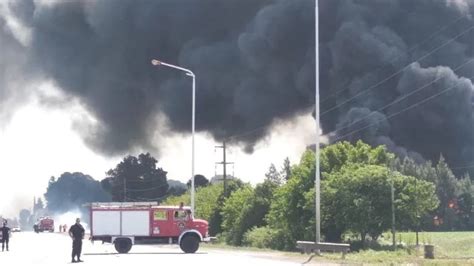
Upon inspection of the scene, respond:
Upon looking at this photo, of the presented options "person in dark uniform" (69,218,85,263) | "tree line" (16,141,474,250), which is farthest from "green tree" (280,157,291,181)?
"person in dark uniform" (69,218,85,263)

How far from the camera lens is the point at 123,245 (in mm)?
37812

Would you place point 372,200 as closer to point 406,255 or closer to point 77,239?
point 406,255

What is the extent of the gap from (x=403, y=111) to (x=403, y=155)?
19.1 ft

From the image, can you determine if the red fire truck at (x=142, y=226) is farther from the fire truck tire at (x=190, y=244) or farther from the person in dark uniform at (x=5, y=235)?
the person in dark uniform at (x=5, y=235)

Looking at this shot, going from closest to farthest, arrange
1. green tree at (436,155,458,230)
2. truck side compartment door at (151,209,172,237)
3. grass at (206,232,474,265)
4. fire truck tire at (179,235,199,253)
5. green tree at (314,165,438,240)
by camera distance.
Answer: grass at (206,232,474,265)
fire truck tire at (179,235,199,253)
truck side compartment door at (151,209,172,237)
green tree at (314,165,438,240)
green tree at (436,155,458,230)

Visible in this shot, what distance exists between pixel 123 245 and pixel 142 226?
1.27 m

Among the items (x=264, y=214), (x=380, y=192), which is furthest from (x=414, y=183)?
(x=264, y=214)

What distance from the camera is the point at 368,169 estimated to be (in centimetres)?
4509

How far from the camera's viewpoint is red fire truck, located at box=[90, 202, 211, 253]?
37781mm

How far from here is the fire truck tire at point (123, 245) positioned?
37.7 m

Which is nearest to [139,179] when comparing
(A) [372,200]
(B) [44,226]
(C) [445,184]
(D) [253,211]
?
(B) [44,226]

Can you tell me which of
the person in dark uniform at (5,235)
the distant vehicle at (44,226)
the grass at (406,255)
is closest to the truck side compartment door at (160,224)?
the grass at (406,255)

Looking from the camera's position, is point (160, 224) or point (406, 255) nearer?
point (406, 255)

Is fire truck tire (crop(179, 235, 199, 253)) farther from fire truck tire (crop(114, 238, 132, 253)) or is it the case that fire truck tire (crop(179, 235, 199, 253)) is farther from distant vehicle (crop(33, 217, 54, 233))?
distant vehicle (crop(33, 217, 54, 233))
